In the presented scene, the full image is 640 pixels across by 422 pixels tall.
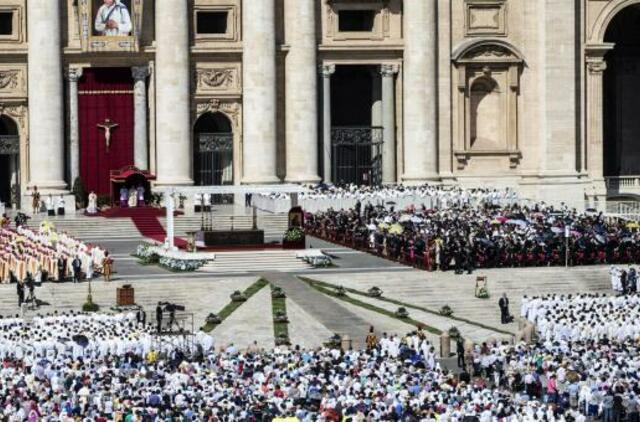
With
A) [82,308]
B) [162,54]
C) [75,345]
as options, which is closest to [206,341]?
[75,345]

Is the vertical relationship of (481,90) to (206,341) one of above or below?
above

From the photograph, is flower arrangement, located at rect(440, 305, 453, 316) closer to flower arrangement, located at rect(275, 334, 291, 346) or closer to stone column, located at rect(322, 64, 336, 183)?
flower arrangement, located at rect(275, 334, 291, 346)

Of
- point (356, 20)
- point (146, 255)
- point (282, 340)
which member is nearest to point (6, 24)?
point (356, 20)

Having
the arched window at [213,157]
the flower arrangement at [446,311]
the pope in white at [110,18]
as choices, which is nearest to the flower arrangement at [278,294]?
the flower arrangement at [446,311]

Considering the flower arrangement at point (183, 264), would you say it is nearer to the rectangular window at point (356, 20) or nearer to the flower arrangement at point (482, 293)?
the flower arrangement at point (482, 293)

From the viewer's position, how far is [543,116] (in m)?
113

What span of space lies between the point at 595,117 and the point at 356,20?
633 inches

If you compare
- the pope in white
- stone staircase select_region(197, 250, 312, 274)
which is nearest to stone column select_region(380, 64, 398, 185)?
the pope in white

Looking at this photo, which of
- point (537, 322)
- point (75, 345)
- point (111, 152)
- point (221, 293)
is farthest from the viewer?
point (111, 152)

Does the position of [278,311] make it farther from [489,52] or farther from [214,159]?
[489,52]

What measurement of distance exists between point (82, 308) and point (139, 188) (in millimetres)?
31087

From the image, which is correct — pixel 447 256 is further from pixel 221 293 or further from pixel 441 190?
pixel 441 190

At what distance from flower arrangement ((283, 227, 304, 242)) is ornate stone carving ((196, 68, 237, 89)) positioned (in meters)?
24.4

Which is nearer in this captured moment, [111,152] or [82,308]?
[82,308]
